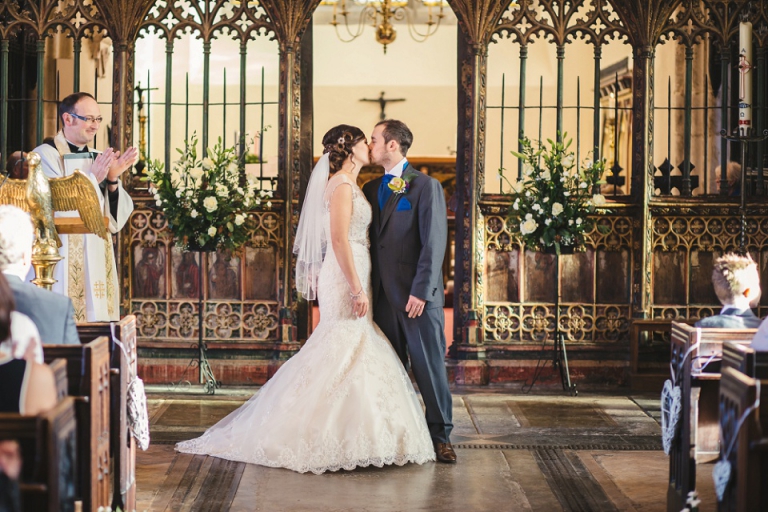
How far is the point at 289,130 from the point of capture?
827 centimetres

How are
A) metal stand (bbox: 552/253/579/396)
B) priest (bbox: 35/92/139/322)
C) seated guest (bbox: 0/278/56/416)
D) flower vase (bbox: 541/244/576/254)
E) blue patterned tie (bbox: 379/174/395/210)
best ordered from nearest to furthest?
1. seated guest (bbox: 0/278/56/416)
2. blue patterned tie (bbox: 379/174/395/210)
3. priest (bbox: 35/92/139/322)
4. flower vase (bbox: 541/244/576/254)
5. metal stand (bbox: 552/253/579/396)

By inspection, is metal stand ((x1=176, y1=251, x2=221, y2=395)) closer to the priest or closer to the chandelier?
the priest

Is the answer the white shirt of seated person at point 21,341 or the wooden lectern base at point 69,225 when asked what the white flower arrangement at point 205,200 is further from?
the white shirt of seated person at point 21,341

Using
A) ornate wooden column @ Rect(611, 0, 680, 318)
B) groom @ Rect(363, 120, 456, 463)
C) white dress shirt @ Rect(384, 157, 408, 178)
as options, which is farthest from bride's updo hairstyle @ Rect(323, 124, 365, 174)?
ornate wooden column @ Rect(611, 0, 680, 318)

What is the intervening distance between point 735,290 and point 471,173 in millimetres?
3950

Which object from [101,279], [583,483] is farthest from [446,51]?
[583,483]

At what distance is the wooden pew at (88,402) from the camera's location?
3674 mm

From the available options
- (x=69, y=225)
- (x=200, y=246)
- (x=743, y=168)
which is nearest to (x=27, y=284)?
(x=69, y=225)

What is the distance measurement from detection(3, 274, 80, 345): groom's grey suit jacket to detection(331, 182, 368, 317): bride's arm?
2104 mm

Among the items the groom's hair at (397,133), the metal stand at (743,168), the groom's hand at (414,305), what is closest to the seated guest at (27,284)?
the groom's hand at (414,305)

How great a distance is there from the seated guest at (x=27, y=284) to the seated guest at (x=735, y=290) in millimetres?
2783

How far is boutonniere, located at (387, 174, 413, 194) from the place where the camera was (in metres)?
5.70

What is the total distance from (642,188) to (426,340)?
3396 millimetres

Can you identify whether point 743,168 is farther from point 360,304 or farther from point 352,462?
point 352,462
